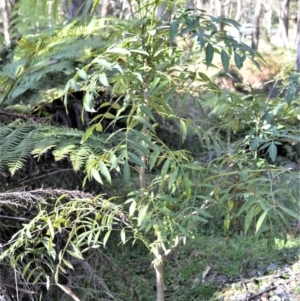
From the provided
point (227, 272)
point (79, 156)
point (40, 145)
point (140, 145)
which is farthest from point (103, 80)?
point (227, 272)

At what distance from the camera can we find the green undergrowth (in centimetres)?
216

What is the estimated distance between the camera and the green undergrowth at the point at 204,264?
216cm

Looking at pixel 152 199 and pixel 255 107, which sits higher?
pixel 255 107

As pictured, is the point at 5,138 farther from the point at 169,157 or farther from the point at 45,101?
the point at 169,157

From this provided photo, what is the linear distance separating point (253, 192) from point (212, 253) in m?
1.35

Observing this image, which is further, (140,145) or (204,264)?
(204,264)

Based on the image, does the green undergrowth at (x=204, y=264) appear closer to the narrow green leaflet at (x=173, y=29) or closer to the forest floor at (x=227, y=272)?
the forest floor at (x=227, y=272)

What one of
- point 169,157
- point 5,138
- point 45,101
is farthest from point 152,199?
point 45,101

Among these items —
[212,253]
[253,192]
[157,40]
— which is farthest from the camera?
[212,253]

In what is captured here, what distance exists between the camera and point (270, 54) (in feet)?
24.2

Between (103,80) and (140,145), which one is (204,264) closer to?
(140,145)

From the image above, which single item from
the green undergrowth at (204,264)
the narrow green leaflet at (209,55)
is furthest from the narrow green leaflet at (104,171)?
the green undergrowth at (204,264)

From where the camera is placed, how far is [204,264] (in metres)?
2.38

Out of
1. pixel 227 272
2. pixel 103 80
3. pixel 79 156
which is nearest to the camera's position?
pixel 103 80
